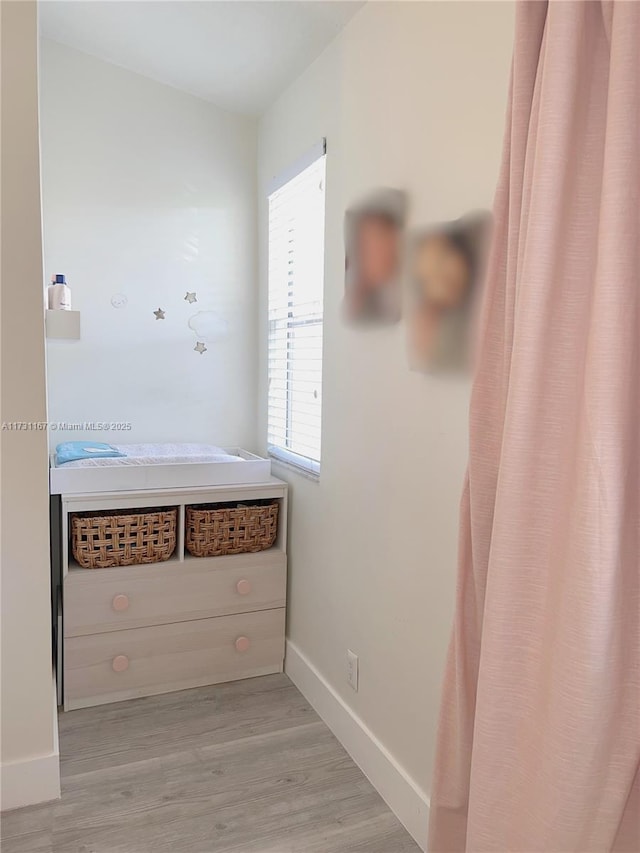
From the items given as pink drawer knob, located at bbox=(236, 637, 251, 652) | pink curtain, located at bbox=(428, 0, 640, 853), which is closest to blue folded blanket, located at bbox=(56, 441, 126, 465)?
pink drawer knob, located at bbox=(236, 637, 251, 652)

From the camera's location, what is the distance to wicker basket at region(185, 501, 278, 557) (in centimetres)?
249

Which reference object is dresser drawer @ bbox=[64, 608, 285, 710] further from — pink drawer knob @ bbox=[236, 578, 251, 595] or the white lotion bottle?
the white lotion bottle

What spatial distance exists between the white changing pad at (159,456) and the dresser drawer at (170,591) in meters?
0.38

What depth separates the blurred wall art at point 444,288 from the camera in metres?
1.52

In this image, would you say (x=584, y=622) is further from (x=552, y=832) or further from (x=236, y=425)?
(x=236, y=425)

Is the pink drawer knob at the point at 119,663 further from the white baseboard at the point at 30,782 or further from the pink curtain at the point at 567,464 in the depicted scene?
the pink curtain at the point at 567,464

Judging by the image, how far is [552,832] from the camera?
104 centimetres

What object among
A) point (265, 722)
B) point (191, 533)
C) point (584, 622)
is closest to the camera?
point (584, 622)

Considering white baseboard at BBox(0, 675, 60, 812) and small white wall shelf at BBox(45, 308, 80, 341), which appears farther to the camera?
small white wall shelf at BBox(45, 308, 80, 341)

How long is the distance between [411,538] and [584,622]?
2.65 ft

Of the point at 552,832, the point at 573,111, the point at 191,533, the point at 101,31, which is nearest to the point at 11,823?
the point at 191,533

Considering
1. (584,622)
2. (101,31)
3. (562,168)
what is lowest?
(584,622)

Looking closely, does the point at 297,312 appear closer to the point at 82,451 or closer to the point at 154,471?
the point at 154,471

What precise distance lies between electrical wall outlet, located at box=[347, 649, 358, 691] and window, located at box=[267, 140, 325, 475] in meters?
0.65
